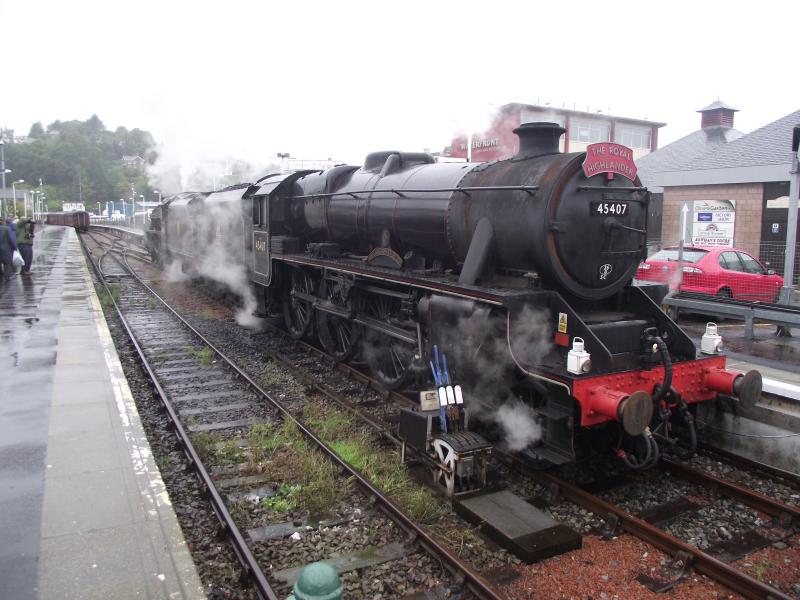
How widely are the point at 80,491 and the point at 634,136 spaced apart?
55052 mm

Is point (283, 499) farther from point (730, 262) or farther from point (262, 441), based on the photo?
point (730, 262)

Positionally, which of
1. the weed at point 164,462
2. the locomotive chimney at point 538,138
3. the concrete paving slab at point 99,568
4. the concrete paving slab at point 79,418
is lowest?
the weed at point 164,462

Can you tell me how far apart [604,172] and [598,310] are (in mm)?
1377

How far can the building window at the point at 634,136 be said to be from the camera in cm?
5188

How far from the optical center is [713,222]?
1673 cm

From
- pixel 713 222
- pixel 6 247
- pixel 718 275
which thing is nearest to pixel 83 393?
pixel 718 275

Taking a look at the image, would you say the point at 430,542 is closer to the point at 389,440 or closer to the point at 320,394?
the point at 389,440

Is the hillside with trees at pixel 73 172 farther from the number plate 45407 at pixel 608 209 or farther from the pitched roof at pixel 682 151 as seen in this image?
the number plate 45407 at pixel 608 209

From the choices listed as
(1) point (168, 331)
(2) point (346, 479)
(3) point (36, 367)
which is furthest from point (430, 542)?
(1) point (168, 331)

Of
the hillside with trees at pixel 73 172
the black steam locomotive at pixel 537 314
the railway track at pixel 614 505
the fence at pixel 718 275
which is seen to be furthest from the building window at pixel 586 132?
the hillside with trees at pixel 73 172

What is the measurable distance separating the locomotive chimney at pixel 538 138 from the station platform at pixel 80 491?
423cm

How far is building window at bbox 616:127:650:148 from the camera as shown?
5188 cm

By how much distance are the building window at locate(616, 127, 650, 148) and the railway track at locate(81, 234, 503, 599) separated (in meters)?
47.9

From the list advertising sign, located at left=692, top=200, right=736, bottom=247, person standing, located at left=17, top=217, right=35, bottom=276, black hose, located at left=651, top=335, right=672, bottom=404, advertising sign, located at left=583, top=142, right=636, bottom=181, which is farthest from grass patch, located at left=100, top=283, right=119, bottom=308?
advertising sign, located at left=692, top=200, right=736, bottom=247
